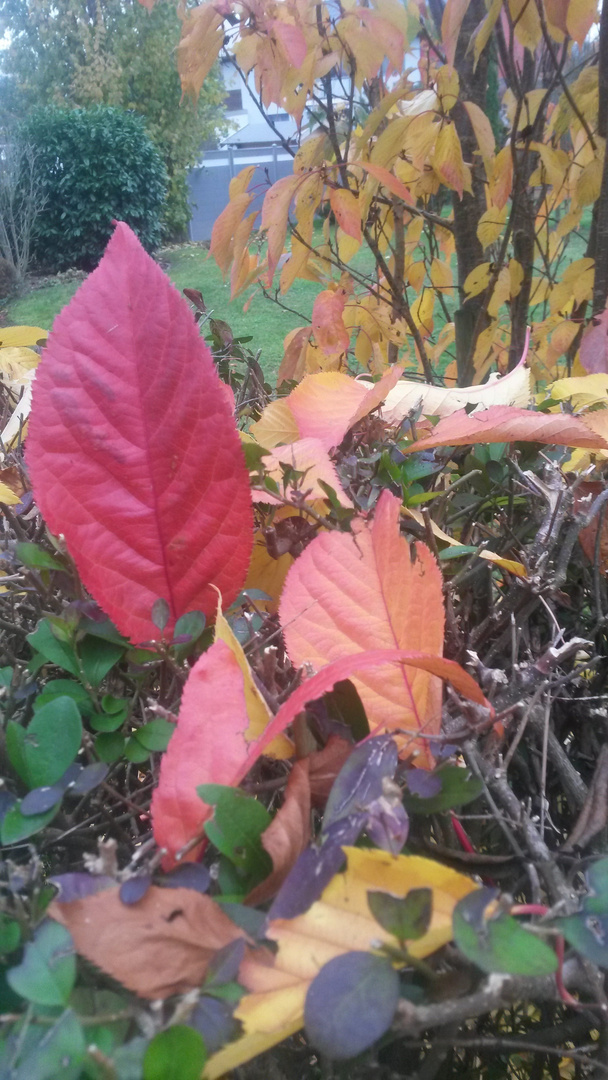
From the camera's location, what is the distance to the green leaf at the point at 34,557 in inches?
12.4

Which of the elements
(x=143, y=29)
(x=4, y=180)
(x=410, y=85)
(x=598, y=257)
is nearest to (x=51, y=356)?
(x=598, y=257)

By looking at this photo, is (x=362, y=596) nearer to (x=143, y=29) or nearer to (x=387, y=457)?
(x=387, y=457)

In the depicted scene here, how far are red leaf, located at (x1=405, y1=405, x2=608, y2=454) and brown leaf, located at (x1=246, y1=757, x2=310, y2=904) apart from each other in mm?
221

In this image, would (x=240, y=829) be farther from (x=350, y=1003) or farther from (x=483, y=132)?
(x=483, y=132)

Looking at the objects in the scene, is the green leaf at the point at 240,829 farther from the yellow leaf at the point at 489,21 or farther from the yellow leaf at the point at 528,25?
the yellow leaf at the point at 528,25

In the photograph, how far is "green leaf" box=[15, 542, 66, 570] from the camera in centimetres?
31

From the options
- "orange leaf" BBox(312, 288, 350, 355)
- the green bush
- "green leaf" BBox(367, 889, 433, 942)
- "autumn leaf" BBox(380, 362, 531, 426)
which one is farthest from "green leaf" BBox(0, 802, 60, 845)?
the green bush

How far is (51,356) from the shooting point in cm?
32

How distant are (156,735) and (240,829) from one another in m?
0.07

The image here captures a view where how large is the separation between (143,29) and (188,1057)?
13540 mm

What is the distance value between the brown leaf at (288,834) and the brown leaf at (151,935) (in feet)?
0.06

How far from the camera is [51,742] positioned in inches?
9.8

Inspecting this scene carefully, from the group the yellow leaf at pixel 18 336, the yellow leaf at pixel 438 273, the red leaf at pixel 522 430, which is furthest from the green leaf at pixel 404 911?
the yellow leaf at pixel 438 273

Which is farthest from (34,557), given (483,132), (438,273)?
(438,273)
